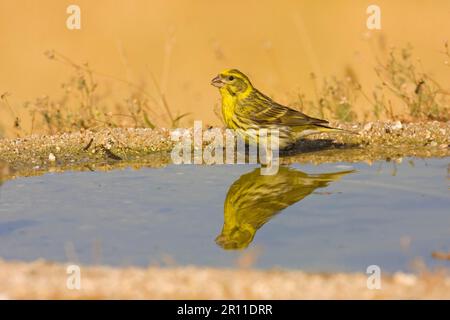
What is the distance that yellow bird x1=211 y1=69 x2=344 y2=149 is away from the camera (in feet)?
30.2

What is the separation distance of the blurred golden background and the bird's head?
186 inches

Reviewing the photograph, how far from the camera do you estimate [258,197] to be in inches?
293

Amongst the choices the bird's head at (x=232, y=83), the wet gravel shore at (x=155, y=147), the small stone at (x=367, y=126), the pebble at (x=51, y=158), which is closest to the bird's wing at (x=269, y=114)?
the bird's head at (x=232, y=83)

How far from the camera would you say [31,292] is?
16.7 ft

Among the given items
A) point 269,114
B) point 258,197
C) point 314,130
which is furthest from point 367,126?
point 258,197

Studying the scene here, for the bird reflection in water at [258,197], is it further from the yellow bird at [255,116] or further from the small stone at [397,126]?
the small stone at [397,126]

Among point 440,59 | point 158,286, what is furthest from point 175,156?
point 440,59

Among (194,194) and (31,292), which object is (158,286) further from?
(194,194)

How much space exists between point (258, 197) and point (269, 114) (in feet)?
7.03

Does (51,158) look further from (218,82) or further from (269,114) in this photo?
(269,114)

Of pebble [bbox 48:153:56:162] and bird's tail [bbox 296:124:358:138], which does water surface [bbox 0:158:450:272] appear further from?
bird's tail [bbox 296:124:358:138]

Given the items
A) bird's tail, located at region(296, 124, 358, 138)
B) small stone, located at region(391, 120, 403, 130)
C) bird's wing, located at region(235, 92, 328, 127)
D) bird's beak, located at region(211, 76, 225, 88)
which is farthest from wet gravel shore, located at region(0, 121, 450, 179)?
bird's beak, located at region(211, 76, 225, 88)

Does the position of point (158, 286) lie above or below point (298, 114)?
below
